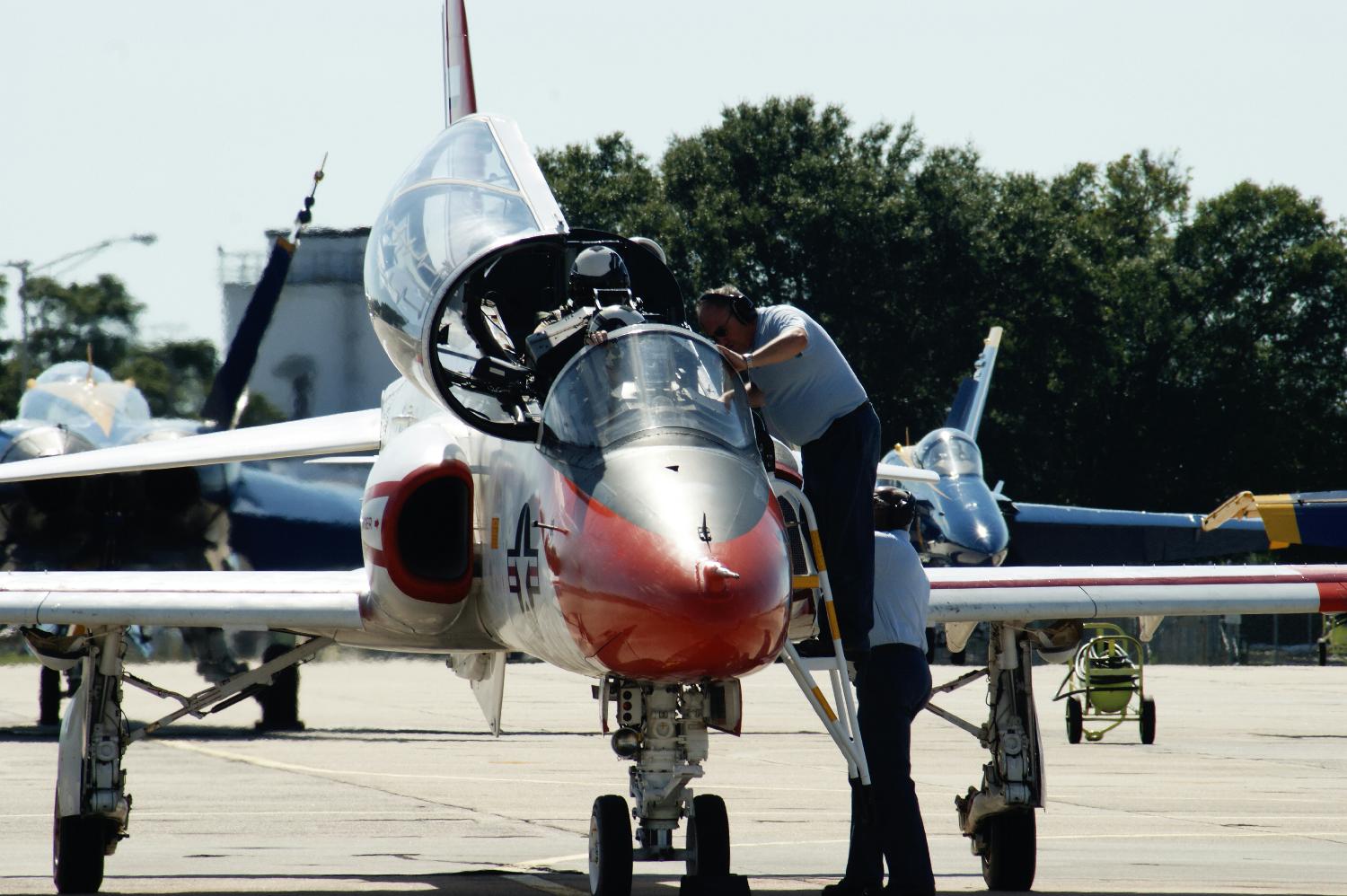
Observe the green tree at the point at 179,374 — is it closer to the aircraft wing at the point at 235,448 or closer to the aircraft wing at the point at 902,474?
the aircraft wing at the point at 902,474

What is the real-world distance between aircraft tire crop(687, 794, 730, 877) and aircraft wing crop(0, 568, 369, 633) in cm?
230

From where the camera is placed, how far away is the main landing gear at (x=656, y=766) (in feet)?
22.9

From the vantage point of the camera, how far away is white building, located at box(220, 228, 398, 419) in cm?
3416

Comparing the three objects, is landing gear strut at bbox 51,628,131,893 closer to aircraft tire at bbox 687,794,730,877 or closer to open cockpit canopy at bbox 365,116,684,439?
open cockpit canopy at bbox 365,116,684,439

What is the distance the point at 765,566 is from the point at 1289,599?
3.99m

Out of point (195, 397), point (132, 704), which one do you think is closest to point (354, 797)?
point (132, 704)

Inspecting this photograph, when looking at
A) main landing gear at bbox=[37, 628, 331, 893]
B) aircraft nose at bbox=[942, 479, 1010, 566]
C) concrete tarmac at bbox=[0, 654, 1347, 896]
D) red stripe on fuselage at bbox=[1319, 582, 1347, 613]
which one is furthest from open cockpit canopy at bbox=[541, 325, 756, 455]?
aircraft nose at bbox=[942, 479, 1010, 566]

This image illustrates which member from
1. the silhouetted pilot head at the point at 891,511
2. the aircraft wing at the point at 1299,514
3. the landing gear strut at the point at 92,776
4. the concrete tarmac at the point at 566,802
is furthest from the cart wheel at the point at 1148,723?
the landing gear strut at the point at 92,776

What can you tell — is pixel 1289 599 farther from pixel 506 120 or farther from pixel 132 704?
pixel 132 704

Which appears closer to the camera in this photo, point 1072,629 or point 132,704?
point 1072,629

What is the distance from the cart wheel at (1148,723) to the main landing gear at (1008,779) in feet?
33.3

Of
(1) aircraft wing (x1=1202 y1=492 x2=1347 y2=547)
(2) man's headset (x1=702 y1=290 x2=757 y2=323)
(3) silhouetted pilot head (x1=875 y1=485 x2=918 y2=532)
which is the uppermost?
(1) aircraft wing (x1=1202 y1=492 x2=1347 y2=547)

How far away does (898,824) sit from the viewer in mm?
7496

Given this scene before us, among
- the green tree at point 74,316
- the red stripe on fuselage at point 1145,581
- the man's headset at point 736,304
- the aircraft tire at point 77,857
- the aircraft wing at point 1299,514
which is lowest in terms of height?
the aircraft tire at point 77,857
